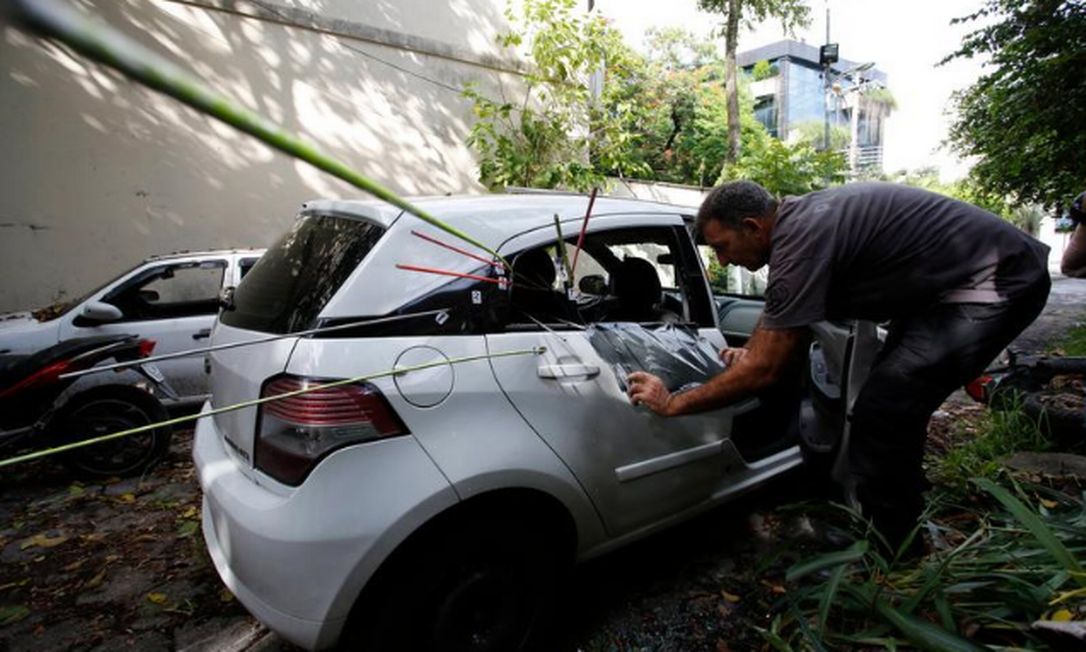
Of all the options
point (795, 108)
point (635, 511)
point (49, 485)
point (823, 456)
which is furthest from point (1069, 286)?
point (795, 108)

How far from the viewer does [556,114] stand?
26.7 feet

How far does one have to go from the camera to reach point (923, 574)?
192 centimetres

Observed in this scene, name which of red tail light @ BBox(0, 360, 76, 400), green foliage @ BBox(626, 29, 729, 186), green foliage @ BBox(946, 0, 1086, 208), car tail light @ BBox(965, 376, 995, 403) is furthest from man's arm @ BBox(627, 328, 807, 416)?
green foliage @ BBox(626, 29, 729, 186)

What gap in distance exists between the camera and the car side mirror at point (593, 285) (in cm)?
334

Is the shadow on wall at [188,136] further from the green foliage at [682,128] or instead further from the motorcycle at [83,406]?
the green foliage at [682,128]

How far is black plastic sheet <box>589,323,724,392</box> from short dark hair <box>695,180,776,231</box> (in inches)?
20.2

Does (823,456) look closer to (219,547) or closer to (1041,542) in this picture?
(1041,542)

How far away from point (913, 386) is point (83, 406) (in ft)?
15.6

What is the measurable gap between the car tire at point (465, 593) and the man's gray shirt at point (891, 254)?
3.85 feet

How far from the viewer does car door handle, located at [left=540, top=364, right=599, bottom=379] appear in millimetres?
1961

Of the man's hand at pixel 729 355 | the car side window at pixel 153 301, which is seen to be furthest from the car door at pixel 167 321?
the man's hand at pixel 729 355

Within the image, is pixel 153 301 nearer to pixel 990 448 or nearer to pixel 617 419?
pixel 617 419

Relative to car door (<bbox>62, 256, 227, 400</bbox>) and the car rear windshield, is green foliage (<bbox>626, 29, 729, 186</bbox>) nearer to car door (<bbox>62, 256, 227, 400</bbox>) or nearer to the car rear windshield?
car door (<bbox>62, 256, 227, 400</bbox>)

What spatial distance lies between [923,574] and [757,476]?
0.85 metres
